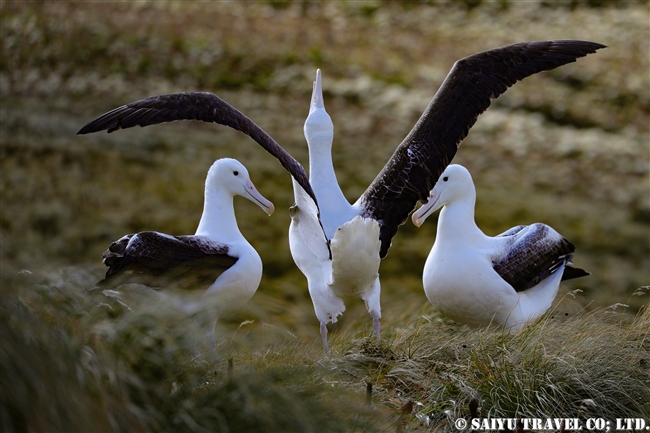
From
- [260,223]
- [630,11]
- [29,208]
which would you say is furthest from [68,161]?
[630,11]

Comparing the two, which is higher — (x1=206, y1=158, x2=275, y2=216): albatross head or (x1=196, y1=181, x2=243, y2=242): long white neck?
(x1=206, y1=158, x2=275, y2=216): albatross head

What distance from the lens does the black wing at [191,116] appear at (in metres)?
5.72

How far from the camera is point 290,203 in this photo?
1969 cm

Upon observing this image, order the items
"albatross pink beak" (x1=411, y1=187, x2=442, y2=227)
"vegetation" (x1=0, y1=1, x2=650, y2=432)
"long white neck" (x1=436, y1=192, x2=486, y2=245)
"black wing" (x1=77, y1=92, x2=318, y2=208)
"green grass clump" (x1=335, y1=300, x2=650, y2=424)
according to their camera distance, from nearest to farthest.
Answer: "vegetation" (x1=0, y1=1, x2=650, y2=432) → "green grass clump" (x1=335, y1=300, x2=650, y2=424) → "black wing" (x1=77, y1=92, x2=318, y2=208) → "long white neck" (x1=436, y1=192, x2=486, y2=245) → "albatross pink beak" (x1=411, y1=187, x2=442, y2=227)

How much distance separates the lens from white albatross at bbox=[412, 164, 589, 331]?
21.0ft

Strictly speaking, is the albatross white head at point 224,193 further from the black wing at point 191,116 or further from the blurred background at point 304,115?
the blurred background at point 304,115

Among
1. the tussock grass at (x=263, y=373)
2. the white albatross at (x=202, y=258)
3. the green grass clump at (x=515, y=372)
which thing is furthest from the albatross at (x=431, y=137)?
the green grass clump at (x=515, y=372)

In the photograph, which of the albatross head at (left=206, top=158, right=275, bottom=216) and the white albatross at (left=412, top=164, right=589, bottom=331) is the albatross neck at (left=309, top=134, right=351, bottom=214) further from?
the white albatross at (left=412, top=164, right=589, bottom=331)

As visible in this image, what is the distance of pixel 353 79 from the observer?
2612 cm

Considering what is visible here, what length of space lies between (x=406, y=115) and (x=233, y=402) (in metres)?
21.8

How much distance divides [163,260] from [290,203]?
14270 mm

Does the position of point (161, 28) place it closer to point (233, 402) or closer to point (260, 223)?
point (260, 223)

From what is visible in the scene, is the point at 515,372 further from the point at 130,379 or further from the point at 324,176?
the point at 324,176

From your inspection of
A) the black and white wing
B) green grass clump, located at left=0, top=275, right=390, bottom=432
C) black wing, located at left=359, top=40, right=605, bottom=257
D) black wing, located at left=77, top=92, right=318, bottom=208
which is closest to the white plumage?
black wing, located at left=359, top=40, right=605, bottom=257
